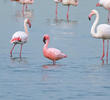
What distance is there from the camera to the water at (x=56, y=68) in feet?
30.1

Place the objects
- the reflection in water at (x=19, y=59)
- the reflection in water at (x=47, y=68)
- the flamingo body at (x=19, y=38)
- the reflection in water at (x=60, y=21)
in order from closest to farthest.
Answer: the reflection in water at (x=47, y=68) < the reflection in water at (x=19, y=59) < the flamingo body at (x=19, y=38) < the reflection in water at (x=60, y=21)

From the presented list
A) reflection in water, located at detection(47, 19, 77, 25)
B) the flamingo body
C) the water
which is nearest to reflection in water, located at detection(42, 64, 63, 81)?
the water

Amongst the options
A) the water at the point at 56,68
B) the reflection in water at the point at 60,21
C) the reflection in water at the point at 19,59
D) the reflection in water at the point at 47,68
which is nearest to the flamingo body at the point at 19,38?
the water at the point at 56,68

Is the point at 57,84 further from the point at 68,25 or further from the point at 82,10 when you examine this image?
the point at 82,10

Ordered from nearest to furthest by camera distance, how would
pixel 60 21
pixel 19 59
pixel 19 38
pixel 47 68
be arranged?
pixel 47 68 < pixel 19 59 < pixel 19 38 < pixel 60 21

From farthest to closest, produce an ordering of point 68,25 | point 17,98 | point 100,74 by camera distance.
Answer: point 68,25, point 100,74, point 17,98

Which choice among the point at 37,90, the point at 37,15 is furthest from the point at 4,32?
the point at 37,90

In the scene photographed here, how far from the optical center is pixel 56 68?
11719 mm

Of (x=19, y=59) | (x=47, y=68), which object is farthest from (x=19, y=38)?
(x=47, y=68)

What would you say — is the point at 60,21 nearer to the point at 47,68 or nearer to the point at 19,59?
the point at 19,59

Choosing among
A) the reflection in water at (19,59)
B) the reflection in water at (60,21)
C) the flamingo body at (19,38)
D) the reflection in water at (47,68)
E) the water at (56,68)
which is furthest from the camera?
the reflection in water at (60,21)

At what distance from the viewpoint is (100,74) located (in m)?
Result: 11.0

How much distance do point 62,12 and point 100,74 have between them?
1526 cm

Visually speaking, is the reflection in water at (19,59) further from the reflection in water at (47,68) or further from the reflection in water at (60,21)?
the reflection in water at (60,21)
